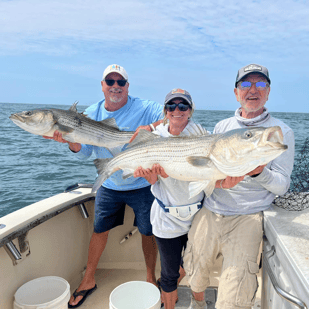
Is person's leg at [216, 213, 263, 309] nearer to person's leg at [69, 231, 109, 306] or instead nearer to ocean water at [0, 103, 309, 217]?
person's leg at [69, 231, 109, 306]

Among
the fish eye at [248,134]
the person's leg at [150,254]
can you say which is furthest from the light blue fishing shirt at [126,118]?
the fish eye at [248,134]

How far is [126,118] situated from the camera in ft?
12.8

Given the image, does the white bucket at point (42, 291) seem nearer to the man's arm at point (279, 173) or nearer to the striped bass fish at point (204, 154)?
the striped bass fish at point (204, 154)

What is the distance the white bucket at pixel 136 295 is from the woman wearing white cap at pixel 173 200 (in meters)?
0.25

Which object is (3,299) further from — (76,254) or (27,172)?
(27,172)

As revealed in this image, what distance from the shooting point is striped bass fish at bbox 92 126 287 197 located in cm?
204

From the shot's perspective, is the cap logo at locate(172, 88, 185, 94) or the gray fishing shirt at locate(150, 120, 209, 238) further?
the cap logo at locate(172, 88, 185, 94)

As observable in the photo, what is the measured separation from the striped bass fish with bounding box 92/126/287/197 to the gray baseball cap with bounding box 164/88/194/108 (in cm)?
40

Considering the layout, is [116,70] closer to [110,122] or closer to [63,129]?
[110,122]

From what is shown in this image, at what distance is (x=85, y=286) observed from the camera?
155 inches

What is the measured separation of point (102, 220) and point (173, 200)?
1474 mm

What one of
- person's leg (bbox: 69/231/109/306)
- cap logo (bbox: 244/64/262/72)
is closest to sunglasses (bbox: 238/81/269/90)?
cap logo (bbox: 244/64/262/72)

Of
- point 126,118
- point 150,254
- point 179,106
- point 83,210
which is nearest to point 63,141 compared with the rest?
point 126,118

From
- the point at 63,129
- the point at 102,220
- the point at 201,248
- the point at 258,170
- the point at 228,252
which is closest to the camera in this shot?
the point at 258,170
